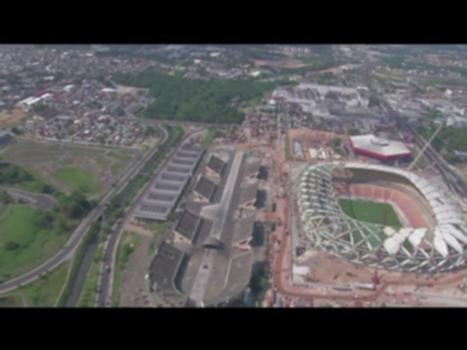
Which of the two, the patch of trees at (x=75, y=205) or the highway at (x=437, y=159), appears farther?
the highway at (x=437, y=159)

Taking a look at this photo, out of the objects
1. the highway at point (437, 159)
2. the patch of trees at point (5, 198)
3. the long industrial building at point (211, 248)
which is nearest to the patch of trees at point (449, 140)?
the highway at point (437, 159)

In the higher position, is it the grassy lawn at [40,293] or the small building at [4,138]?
the small building at [4,138]

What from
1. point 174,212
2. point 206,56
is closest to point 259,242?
point 174,212

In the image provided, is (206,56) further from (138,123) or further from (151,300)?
(151,300)

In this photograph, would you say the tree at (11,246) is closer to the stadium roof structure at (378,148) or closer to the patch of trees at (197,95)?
the patch of trees at (197,95)

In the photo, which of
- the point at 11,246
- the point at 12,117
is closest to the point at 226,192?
the point at 11,246
